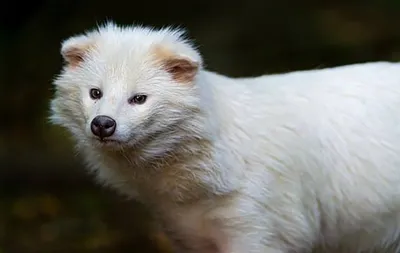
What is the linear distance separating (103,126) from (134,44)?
0.31 metres

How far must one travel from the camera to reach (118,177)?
3014 mm

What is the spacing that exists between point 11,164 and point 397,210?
2823 mm

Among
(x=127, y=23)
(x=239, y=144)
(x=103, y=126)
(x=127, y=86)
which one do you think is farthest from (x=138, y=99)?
(x=127, y=23)

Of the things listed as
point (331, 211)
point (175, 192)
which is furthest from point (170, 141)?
point (331, 211)

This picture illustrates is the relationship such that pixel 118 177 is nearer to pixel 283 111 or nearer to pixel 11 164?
pixel 283 111

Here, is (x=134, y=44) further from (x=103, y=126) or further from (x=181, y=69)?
(x=103, y=126)

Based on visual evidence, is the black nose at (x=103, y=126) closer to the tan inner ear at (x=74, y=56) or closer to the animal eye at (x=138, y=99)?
the animal eye at (x=138, y=99)

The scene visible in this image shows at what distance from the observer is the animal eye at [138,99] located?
270 centimetres

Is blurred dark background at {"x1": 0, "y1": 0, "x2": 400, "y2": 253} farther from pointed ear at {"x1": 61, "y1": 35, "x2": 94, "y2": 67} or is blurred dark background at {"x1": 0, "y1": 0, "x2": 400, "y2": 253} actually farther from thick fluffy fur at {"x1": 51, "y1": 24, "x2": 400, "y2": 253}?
pointed ear at {"x1": 61, "y1": 35, "x2": 94, "y2": 67}

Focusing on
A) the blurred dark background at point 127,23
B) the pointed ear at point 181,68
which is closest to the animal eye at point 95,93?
the pointed ear at point 181,68

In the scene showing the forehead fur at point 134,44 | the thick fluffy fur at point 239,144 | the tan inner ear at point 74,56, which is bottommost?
the thick fluffy fur at point 239,144

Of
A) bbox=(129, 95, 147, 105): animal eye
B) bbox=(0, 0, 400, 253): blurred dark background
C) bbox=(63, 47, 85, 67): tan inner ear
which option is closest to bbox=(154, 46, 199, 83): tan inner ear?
bbox=(129, 95, 147, 105): animal eye

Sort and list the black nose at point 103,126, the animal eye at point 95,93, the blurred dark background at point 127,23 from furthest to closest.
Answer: the blurred dark background at point 127,23 → the animal eye at point 95,93 → the black nose at point 103,126

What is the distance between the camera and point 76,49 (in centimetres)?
287
